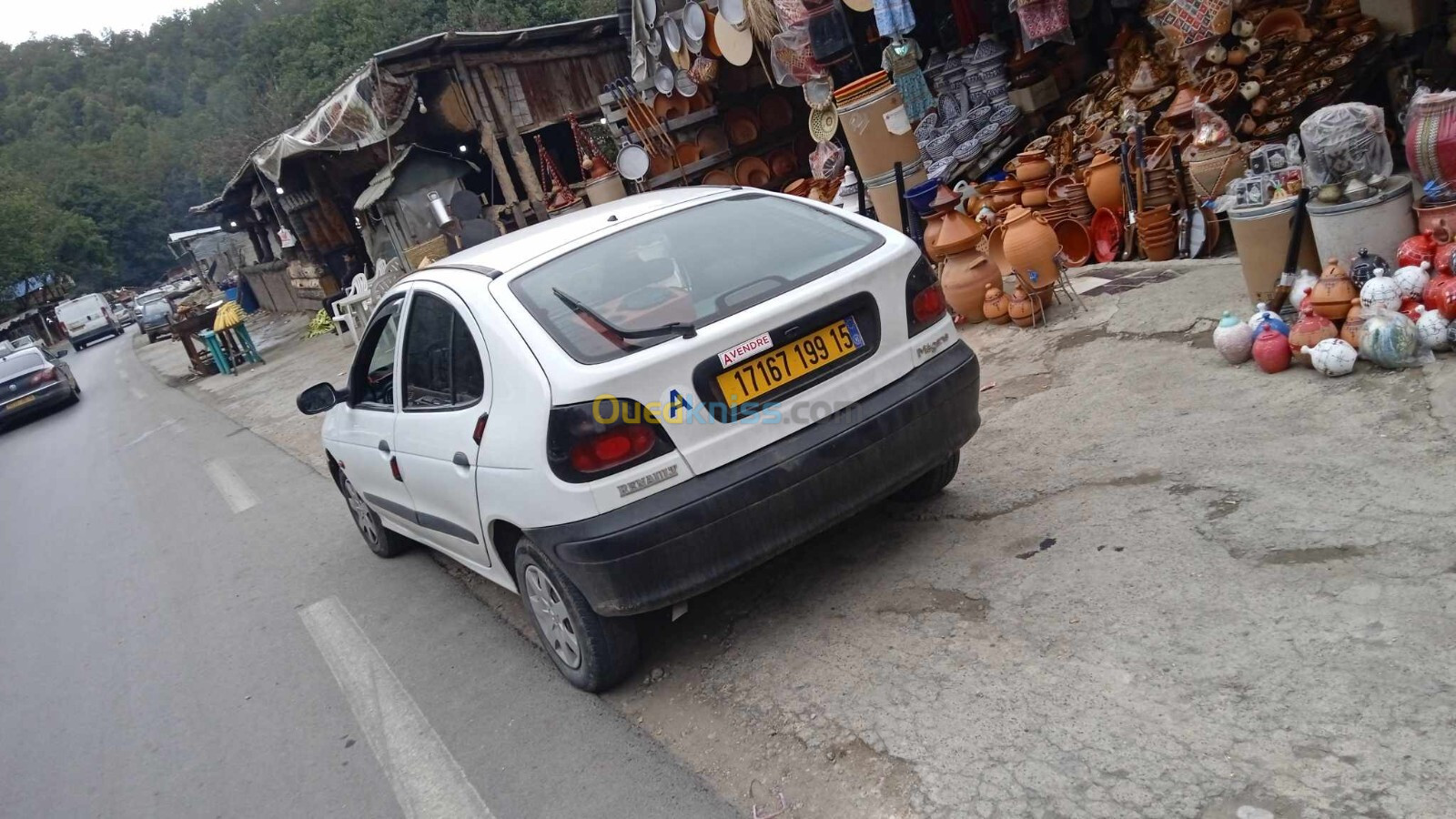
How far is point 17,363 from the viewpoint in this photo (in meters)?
18.6

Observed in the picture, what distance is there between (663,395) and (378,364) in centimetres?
217

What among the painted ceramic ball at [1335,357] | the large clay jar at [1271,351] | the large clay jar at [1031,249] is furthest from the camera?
the large clay jar at [1031,249]

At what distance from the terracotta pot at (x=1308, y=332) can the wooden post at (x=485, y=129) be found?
11816 millimetres

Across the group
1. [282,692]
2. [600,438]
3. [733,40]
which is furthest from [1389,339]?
[733,40]

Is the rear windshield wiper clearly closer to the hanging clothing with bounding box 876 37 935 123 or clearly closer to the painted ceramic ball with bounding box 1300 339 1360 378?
the painted ceramic ball with bounding box 1300 339 1360 378

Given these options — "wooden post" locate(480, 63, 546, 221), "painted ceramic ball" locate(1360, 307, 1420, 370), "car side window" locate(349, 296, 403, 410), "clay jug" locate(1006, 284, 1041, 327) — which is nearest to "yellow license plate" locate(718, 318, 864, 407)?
"car side window" locate(349, 296, 403, 410)

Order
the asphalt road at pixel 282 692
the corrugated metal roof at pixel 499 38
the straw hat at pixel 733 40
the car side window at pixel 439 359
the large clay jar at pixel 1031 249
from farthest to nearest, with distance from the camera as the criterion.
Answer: the corrugated metal roof at pixel 499 38 < the straw hat at pixel 733 40 < the large clay jar at pixel 1031 249 < the car side window at pixel 439 359 < the asphalt road at pixel 282 692

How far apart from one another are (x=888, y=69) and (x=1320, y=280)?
5157mm

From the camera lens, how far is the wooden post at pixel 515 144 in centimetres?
1472

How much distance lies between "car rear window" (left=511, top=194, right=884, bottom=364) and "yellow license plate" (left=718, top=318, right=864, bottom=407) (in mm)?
188

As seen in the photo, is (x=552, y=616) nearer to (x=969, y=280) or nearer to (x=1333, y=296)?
(x=1333, y=296)

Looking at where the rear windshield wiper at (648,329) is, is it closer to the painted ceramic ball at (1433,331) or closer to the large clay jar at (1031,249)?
the painted ceramic ball at (1433,331)

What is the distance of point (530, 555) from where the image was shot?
3.27m

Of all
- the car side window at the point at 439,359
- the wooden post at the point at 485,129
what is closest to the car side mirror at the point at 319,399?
the car side window at the point at 439,359
